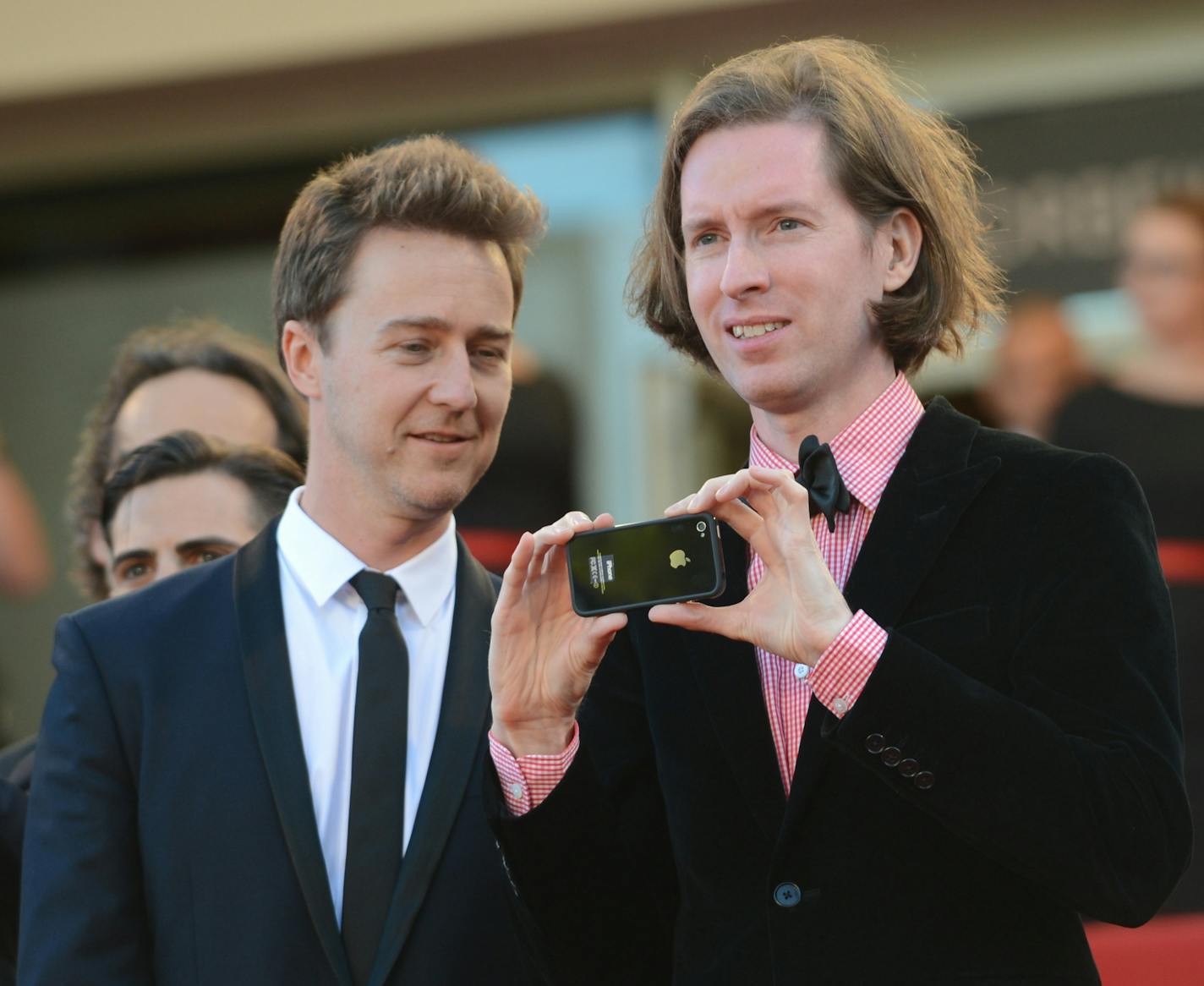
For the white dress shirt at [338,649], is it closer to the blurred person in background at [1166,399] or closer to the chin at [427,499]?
the chin at [427,499]

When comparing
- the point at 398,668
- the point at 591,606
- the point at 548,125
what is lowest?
the point at 398,668

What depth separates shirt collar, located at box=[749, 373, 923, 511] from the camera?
7.27 ft

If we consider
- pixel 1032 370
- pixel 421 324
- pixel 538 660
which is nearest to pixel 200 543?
pixel 421 324

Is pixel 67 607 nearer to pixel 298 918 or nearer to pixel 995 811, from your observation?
pixel 298 918

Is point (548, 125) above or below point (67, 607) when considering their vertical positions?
above

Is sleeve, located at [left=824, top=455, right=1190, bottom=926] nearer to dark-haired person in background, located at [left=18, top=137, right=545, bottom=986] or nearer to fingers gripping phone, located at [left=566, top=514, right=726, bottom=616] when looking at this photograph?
fingers gripping phone, located at [left=566, top=514, right=726, bottom=616]

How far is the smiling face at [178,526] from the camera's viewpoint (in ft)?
11.1

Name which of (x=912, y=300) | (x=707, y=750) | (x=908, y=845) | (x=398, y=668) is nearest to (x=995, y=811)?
(x=908, y=845)

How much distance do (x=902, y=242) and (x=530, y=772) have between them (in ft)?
2.96

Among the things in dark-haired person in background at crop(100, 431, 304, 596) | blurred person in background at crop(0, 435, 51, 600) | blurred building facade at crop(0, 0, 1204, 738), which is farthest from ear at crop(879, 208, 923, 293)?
blurred person in background at crop(0, 435, 51, 600)

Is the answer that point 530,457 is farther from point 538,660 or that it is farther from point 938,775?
point 938,775

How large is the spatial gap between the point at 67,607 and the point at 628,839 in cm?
611

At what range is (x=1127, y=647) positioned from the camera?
1998mm

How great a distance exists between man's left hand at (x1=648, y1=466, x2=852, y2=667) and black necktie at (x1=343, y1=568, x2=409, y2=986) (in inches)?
25.8
